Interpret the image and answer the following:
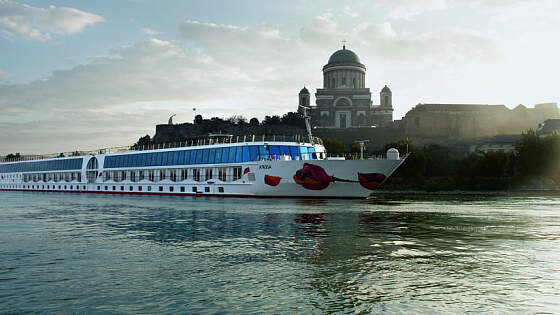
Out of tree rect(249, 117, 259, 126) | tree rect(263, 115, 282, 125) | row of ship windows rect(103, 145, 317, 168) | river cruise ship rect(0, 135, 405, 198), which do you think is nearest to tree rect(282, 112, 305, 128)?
tree rect(263, 115, 282, 125)

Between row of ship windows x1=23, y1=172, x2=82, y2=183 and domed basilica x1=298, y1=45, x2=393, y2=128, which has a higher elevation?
domed basilica x1=298, y1=45, x2=393, y2=128

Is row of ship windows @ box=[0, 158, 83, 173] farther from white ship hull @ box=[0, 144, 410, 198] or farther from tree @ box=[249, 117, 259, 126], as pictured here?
tree @ box=[249, 117, 259, 126]

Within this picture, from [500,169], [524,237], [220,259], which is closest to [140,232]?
[220,259]

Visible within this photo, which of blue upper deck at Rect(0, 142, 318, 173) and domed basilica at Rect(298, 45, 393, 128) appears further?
domed basilica at Rect(298, 45, 393, 128)

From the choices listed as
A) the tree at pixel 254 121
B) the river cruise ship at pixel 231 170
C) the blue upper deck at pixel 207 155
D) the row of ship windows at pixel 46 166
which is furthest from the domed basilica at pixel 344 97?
the blue upper deck at pixel 207 155

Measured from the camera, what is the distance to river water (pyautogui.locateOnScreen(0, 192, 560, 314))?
975 centimetres

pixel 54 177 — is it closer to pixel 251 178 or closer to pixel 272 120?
pixel 251 178

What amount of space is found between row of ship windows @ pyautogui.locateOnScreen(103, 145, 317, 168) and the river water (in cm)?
1811

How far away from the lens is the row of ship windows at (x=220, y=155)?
4075 cm

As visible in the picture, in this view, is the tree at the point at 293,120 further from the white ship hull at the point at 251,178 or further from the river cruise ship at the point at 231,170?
the white ship hull at the point at 251,178

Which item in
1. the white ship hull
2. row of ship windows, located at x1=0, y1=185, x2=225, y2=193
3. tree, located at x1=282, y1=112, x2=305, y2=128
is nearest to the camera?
the white ship hull

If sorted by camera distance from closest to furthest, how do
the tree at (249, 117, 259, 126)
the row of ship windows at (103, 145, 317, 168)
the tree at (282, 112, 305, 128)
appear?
the row of ship windows at (103, 145, 317, 168) < the tree at (282, 112, 305, 128) < the tree at (249, 117, 259, 126)

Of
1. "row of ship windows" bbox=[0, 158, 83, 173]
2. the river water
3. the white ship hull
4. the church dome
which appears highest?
the church dome

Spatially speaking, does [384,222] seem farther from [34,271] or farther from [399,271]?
[34,271]
